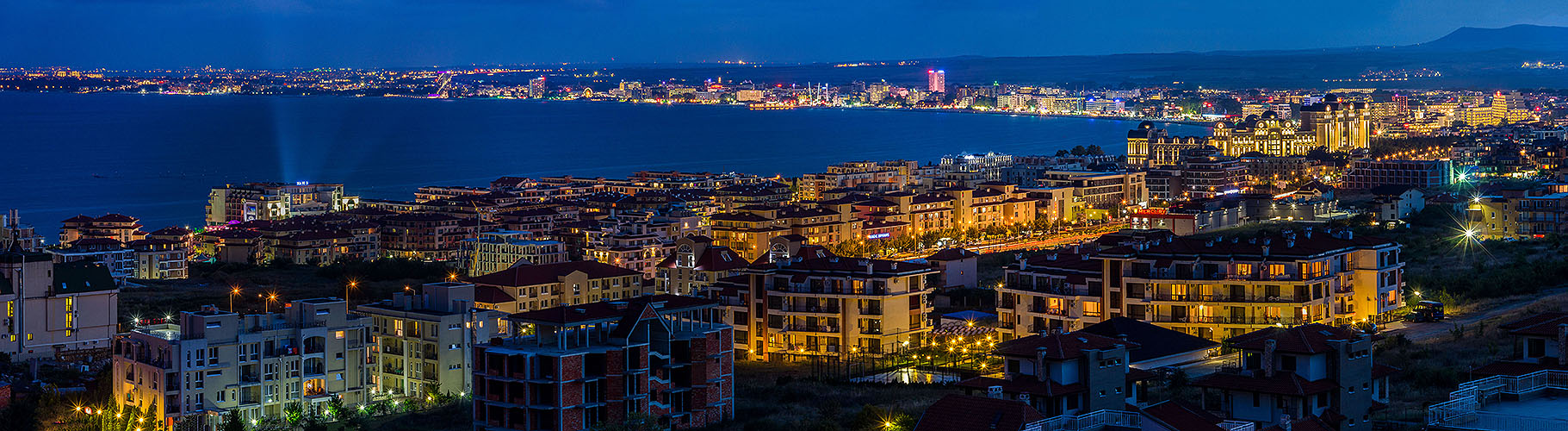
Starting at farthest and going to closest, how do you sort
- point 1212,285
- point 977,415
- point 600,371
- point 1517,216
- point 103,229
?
point 103,229 < point 1517,216 < point 1212,285 < point 600,371 < point 977,415

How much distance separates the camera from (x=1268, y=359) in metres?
11.6

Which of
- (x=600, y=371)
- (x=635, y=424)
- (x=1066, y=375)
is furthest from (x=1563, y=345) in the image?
(x=600, y=371)

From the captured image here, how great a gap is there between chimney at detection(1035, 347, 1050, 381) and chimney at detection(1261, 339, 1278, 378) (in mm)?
1296

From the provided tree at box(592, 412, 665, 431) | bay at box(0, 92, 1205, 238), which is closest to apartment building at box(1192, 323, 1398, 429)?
tree at box(592, 412, 665, 431)

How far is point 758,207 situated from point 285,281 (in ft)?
31.8

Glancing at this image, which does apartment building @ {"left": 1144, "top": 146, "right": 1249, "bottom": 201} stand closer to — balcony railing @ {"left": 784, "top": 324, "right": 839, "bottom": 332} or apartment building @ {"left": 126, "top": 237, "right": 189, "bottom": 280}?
apartment building @ {"left": 126, "top": 237, "right": 189, "bottom": 280}

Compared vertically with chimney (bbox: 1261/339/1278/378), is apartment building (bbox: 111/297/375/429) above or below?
below

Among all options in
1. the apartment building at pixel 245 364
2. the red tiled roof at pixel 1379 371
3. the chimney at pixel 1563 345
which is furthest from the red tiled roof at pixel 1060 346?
the apartment building at pixel 245 364

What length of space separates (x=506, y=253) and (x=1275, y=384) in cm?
2216

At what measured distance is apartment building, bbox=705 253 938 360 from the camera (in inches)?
780

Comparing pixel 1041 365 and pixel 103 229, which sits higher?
pixel 103 229

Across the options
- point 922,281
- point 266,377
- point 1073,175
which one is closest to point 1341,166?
point 1073,175

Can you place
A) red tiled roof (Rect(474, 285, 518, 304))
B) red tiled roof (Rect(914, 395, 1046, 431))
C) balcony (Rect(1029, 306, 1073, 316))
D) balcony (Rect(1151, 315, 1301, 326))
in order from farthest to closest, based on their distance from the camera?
1. red tiled roof (Rect(474, 285, 518, 304))
2. balcony (Rect(1029, 306, 1073, 316))
3. balcony (Rect(1151, 315, 1301, 326))
4. red tiled roof (Rect(914, 395, 1046, 431))

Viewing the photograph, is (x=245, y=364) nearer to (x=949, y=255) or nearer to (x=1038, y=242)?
(x=949, y=255)
